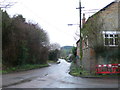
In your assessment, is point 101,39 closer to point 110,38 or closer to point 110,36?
point 110,38

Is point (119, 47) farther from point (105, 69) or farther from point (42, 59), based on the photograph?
point (42, 59)

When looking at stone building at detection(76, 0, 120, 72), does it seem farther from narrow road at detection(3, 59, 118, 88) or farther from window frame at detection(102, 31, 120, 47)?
narrow road at detection(3, 59, 118, 88)

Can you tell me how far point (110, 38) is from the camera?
25078mm

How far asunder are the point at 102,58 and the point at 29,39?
63.2ft

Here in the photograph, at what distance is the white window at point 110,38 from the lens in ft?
78.9

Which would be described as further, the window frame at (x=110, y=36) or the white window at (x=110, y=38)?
the window frame at (x=110, y=36)

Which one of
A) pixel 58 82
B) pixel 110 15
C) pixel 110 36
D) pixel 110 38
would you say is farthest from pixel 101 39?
pixel 58 82

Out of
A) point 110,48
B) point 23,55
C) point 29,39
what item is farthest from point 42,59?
point 110,48

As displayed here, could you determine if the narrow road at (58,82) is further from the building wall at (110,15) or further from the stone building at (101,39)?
the building wall at (110,15)

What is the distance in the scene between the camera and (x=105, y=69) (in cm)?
2178

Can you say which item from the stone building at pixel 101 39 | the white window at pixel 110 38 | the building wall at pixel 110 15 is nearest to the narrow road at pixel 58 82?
the stone building at pixel 101 39

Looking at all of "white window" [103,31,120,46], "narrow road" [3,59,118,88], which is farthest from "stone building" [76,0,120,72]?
"narrow road" [3,59,118,88]

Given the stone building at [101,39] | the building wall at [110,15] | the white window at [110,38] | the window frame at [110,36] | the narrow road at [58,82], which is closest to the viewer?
the narrow road at [58,82]

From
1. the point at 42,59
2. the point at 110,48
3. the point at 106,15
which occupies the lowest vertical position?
the point at 42,59
